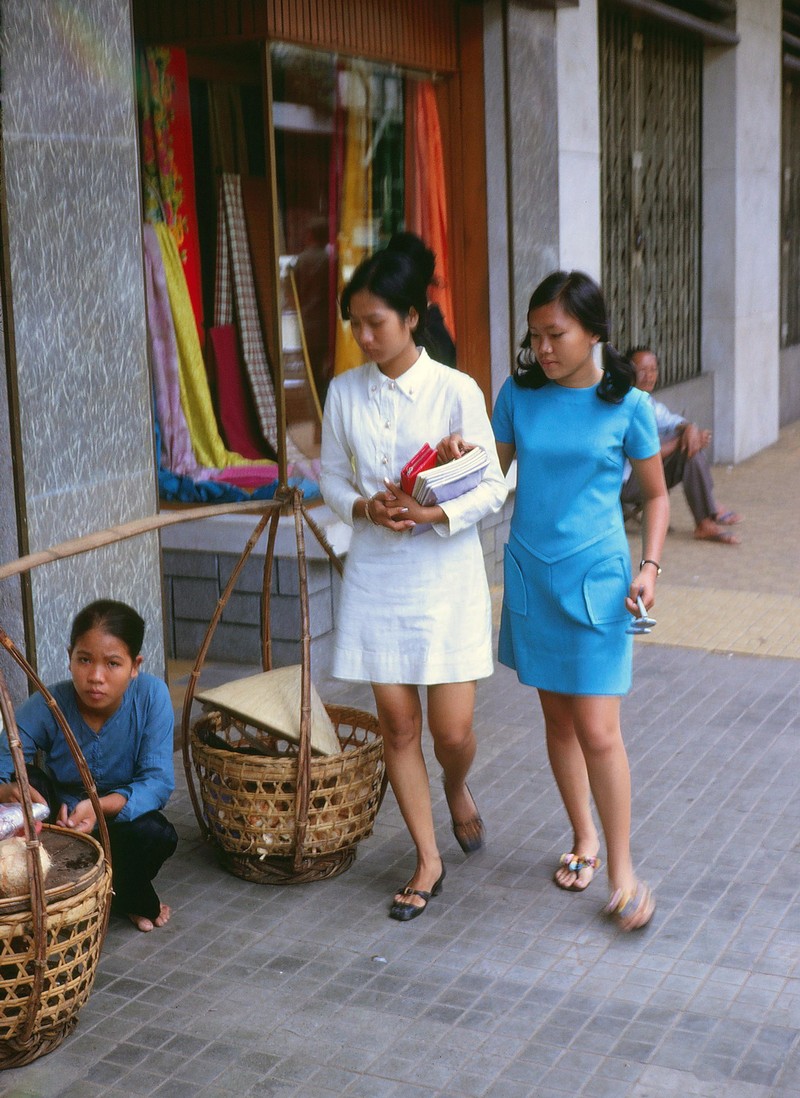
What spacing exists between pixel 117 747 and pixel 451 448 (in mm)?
1233

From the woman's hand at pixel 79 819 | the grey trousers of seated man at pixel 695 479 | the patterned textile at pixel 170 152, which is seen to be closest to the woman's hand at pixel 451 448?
the woman's hand at pixel 79 819

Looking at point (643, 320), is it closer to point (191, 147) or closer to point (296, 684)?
point (191, 147)

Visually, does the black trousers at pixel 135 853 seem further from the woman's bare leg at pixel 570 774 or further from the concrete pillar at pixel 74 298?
the woman's bare leg at pixel 570 774

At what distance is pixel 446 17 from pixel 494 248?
1.16 metres

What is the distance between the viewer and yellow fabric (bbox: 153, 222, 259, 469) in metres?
6.26

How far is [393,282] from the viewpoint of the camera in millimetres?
3510

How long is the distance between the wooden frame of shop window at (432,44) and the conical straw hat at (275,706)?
259cm

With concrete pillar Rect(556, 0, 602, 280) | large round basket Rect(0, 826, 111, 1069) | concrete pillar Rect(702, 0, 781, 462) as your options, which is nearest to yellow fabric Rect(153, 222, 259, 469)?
concrete pillar Rect(556, 0, 602, 280)

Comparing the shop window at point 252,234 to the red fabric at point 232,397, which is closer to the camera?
the shop window at point 252,234

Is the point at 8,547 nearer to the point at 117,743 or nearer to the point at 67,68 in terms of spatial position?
the point at 117,743

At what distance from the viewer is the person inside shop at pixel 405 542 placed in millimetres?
3578

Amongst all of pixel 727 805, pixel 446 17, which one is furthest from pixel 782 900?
pixel 446 17

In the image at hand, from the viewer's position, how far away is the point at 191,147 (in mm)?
6223

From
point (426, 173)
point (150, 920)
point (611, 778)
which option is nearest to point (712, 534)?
point (426, 173)
